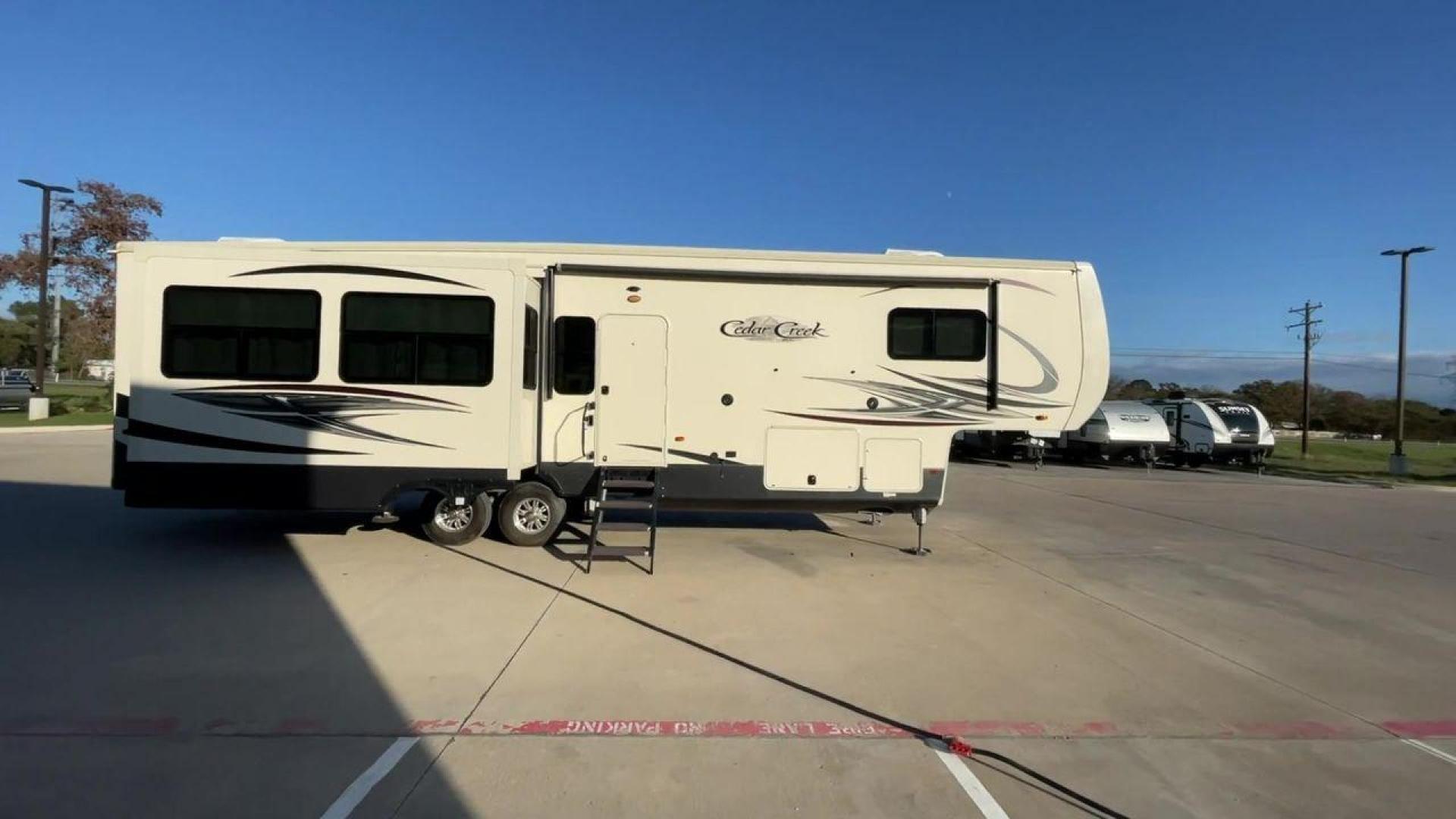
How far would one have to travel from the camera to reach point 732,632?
5891mm

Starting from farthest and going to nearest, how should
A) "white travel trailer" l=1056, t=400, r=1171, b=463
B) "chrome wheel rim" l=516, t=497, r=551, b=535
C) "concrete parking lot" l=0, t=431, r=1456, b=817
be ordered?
"white travel trailer" l=1056, t=400, r=1171, b=463
"chrome wheel rim" l=516, t=497, r=551, b=535
"concrete parking lot" l=0, t=431, r=1456, b=817

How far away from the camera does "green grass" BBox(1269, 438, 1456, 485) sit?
24.9 metres

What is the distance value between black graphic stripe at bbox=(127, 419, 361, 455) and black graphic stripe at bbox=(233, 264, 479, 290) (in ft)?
5.31

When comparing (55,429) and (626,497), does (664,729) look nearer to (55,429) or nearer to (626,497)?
(626,497)

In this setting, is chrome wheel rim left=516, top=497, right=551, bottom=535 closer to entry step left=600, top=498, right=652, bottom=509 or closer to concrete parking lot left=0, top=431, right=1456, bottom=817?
concrete parking lot left=0, top=431, right=1456, bottom=817

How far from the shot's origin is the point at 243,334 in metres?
7.79

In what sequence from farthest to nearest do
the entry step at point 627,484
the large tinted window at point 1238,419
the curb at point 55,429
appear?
the large tinted window at point 1238,419, the curb at point 55,429, the entry step at point 627,484

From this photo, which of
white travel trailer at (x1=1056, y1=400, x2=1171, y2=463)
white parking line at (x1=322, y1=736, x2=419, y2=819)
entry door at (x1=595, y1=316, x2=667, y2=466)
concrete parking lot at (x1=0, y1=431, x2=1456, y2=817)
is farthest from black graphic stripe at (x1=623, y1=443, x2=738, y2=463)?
white travel trailer at (x1=1056, y1=400, x2=1171, y2=463)

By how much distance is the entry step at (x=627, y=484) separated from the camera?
816cm

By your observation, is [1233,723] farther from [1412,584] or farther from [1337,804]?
[1412,584]

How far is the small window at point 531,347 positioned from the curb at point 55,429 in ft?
72.6

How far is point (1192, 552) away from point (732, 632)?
269 inches

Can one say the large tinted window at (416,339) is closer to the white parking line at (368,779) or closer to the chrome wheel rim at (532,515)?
the chrome wheel rim at (532,515)

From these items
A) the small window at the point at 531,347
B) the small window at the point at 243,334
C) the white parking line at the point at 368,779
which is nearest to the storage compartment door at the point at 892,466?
the small window at the point at 531,347
